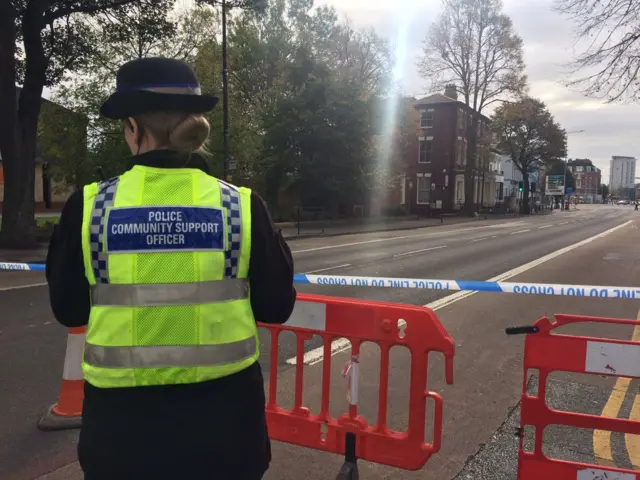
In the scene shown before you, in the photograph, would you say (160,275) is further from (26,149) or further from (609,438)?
(26,149)

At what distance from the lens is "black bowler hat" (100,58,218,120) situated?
162 centimetres

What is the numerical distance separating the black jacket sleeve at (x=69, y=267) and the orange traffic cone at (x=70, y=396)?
98.9 inches

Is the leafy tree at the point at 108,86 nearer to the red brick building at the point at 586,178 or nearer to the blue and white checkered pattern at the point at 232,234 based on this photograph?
the blue and white checkered pattern at the point at 232,234

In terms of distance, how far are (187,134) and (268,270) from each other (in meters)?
0.48

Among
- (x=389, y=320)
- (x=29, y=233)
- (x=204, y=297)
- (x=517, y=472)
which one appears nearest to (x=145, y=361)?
(x=204, y=297)

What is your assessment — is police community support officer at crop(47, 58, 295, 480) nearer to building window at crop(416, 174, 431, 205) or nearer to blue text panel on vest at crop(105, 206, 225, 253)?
blue text panel on vest at crop(105, 206, 225, 253)

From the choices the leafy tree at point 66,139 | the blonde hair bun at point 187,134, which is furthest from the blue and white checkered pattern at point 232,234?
the leafy tree at point 66,139

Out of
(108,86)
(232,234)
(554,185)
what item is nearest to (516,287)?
(232,234)

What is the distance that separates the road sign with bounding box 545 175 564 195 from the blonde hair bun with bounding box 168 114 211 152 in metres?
105

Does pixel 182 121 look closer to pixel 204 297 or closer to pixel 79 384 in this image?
pixel 204 297

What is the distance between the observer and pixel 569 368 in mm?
3023

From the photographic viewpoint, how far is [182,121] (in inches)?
65.4

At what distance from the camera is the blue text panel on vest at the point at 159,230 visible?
1.57m

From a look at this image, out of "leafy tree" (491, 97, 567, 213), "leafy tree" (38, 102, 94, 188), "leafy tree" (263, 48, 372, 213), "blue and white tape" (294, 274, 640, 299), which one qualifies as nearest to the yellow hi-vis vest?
"blue and white tape" (294, 274, 640, 299)
